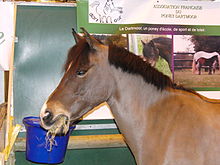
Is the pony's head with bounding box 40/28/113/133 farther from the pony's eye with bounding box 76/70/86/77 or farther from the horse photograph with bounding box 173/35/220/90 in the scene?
the horse photograph with bounding box 173/35/220/90

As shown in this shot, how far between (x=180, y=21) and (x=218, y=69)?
67 centimetres

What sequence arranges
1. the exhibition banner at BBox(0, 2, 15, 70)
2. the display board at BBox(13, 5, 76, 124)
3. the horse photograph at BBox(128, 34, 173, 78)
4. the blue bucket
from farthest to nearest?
the horse photograph at BBox(128, 34, 173, 78), the display board at BBox(13, 5, 76, 124), the exhibition banner at BBox(0, 2, 15, 70), the blue bucket

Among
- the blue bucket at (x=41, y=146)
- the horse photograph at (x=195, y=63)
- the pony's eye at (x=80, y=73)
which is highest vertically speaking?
the horse photograph at (x=195, y=63)

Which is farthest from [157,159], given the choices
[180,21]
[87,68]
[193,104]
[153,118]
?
[180,21]

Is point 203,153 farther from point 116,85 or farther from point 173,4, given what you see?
point 173,4

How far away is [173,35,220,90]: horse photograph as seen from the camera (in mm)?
3486

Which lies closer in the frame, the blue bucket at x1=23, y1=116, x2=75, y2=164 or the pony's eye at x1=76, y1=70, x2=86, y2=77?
the pony's eye at x1=76, y1=70, x2=86, y2=77

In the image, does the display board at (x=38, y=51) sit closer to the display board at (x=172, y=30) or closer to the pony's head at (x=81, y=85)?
the display board at (x=172, y=30)

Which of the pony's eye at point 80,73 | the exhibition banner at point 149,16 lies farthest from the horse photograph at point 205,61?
the pony's eye at point 80,73

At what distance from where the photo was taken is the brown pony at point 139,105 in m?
2.12

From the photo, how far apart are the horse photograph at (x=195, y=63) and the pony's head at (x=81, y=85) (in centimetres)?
143

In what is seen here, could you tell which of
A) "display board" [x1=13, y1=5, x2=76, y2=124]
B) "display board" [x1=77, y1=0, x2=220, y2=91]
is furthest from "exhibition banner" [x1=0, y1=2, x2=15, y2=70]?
"display board" [x1=77, y1=0, x2=220, y2=91]

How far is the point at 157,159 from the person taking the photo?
216 centimetres

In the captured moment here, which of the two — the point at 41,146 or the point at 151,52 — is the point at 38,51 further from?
the point at 151,52
